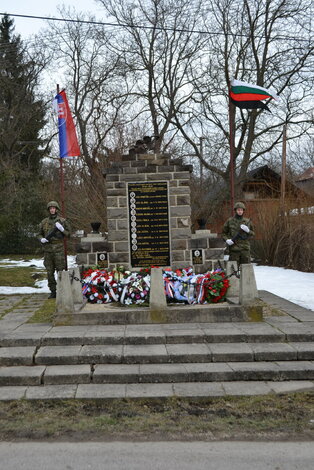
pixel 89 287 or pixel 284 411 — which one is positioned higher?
pixel 89 287

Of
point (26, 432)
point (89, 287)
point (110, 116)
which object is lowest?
point (26, 432)

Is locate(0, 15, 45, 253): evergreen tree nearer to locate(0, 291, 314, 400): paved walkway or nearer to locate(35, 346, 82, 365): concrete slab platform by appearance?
locate(0, 291, 314, 400): paved walkway

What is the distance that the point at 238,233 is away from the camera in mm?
9023

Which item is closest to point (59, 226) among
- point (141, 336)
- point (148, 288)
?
point (148, 288)

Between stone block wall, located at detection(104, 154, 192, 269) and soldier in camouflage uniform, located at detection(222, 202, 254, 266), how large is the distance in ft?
3.20

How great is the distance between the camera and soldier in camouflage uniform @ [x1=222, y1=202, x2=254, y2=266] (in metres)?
9.02

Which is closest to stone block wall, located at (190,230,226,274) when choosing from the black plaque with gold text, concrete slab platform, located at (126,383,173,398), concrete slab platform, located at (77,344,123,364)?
the black plaque with gold text

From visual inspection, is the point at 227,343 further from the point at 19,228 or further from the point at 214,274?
the point at 19,228

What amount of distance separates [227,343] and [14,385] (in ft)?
8.51

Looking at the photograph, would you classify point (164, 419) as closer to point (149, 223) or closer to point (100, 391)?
point (100, 391)

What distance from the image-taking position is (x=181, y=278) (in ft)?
23.7

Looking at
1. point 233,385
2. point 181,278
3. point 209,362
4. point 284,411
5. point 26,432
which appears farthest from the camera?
point 181,278

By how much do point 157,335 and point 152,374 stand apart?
94 centimetres

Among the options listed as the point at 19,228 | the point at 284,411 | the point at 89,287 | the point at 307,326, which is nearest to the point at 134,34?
the point at 19,228
